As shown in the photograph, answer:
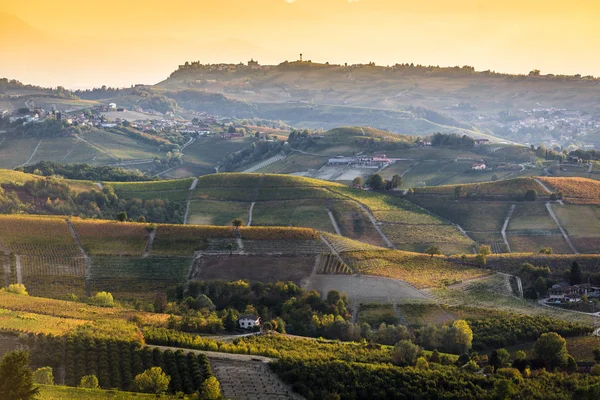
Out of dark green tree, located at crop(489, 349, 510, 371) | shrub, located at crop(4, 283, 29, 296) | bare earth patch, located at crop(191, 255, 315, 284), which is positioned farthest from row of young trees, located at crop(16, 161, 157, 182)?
dark green tree, located at crop(489, 349, 510, 371)

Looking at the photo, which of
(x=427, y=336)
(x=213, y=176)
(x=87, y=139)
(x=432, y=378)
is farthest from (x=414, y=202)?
(x=87, y=139)

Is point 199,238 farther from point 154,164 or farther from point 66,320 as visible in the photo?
point 154,164

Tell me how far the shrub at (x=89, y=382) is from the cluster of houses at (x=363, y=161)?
11384 centimetres

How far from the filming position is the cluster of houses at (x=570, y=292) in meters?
69.8

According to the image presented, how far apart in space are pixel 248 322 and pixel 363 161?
9887cm

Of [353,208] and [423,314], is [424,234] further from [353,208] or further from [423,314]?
[423,314]

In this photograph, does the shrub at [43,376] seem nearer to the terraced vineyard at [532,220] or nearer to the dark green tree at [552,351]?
the dark green tree at [552,351]

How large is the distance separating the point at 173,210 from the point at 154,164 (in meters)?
72.6

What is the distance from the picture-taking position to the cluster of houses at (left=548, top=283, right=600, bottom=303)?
69.8 metres

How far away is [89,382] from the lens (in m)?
44.1

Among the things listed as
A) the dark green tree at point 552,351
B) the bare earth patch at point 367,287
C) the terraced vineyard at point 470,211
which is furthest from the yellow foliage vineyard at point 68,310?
the terraced vineyard at point 470,211

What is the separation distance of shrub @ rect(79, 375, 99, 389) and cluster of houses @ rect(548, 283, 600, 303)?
4286 cm

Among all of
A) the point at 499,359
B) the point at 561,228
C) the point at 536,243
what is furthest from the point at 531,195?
the point at 499,359

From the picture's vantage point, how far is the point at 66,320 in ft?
184
